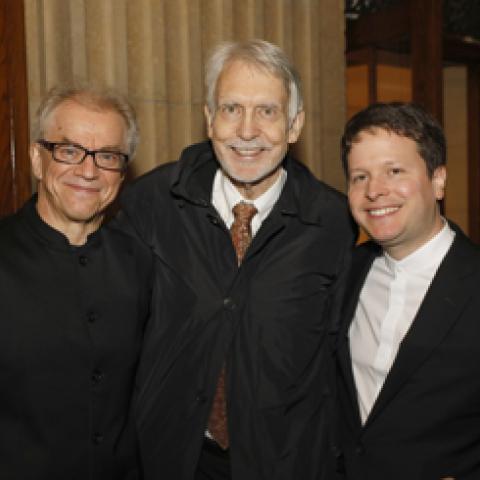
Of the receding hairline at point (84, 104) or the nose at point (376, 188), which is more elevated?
the receding hairline at point (84, 104)

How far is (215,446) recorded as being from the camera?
2.10 m

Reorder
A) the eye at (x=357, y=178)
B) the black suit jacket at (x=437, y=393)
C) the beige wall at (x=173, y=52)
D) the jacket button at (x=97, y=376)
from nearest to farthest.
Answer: the black suit jacket at (x=437, y=393) < the jacket button at (x=97, y=376) < the eye at (x=357, y=178) < the beige wall at (x=173, y=52)

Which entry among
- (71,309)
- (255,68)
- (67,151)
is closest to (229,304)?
(71,309)

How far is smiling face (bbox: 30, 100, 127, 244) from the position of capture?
6.17ft

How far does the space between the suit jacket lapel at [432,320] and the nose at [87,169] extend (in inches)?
41.8

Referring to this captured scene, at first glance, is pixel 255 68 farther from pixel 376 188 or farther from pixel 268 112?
pixel 376 188

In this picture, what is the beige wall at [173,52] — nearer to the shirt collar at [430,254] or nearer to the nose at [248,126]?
the nose at [248,126]

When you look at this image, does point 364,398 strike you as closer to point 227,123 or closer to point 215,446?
point 215,446

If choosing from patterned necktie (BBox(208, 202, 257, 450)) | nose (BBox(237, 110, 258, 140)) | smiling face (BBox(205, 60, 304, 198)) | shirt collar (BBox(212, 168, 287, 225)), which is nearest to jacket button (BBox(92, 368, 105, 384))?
patterned necktie (BBox(208, 202, 257, 450))

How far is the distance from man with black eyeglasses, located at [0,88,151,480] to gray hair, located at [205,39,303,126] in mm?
367

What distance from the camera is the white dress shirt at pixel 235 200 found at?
7.31ft

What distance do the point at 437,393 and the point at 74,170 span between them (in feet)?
4.14

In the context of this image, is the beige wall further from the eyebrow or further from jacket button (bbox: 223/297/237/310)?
jacket button (bbox: 223/297/237/310)

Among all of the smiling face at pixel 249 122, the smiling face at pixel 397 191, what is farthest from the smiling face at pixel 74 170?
the smiling face at pixel 397 191
